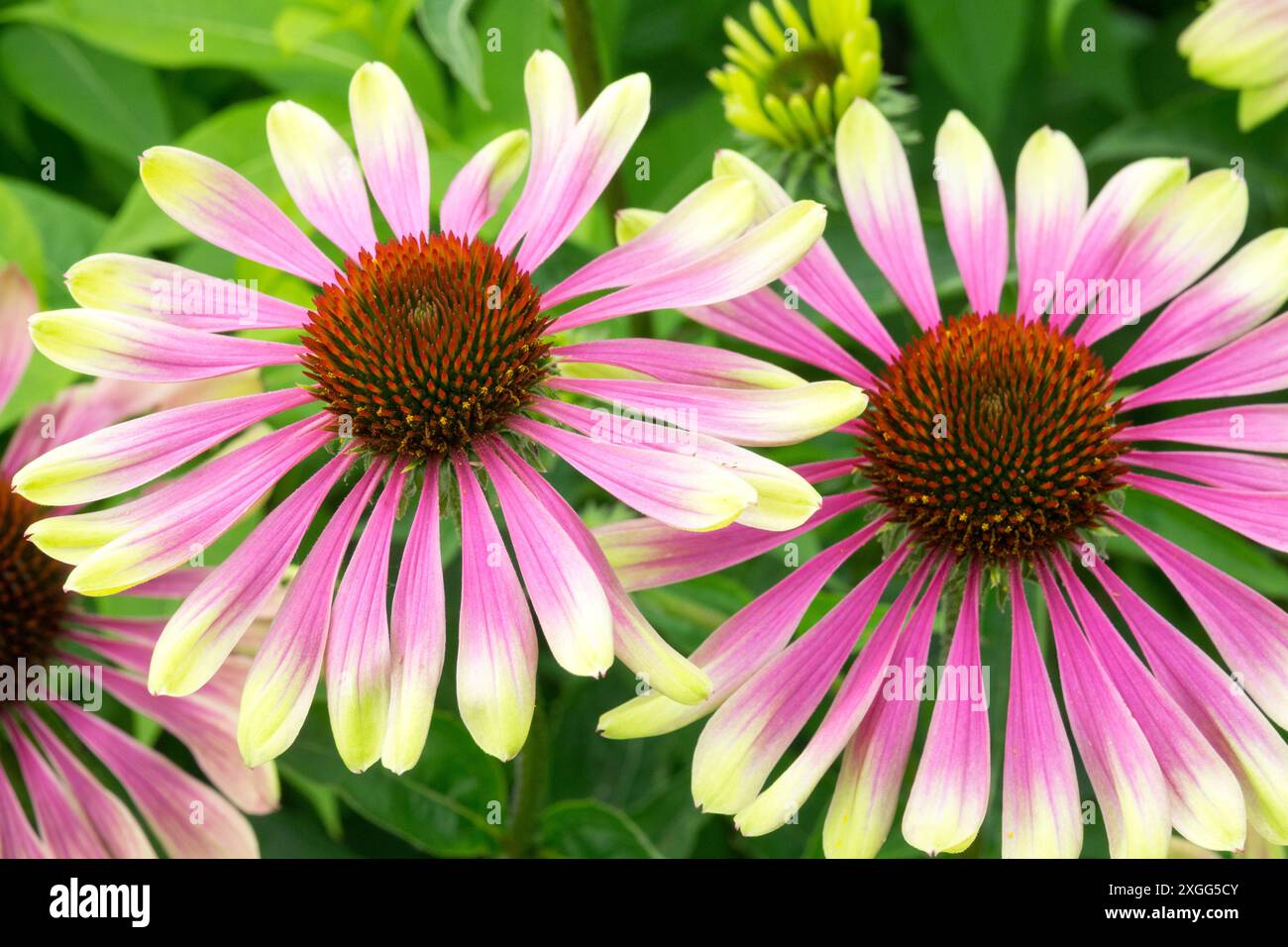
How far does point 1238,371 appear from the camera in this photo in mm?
979

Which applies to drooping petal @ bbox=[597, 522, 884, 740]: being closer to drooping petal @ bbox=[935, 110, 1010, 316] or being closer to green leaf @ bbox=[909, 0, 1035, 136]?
drooping petal @ bbox=[935, 110, 1010, 316]

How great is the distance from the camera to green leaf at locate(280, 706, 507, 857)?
1.15m

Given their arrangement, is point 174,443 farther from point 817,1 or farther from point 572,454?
point 817,1

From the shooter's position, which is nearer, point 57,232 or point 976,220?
point 976,220

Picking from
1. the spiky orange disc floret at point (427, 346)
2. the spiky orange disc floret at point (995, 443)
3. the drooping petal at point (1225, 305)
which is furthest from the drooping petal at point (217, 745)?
the drooping petal at point (1225, 305)

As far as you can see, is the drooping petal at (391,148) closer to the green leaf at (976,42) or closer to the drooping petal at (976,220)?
the drooping petal at (976,220)

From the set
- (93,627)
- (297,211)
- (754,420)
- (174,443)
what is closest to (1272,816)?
(754,420)

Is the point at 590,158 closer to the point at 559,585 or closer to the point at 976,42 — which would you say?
the point at 559,585

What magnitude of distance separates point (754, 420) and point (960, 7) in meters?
0.89

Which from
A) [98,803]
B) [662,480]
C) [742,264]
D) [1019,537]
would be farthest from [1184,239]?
[98,803]

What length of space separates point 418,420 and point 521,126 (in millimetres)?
612

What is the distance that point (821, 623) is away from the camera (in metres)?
0.93

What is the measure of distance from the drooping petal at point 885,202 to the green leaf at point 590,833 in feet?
1.55

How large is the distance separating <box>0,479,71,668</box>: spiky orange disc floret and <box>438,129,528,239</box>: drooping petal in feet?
1.64
